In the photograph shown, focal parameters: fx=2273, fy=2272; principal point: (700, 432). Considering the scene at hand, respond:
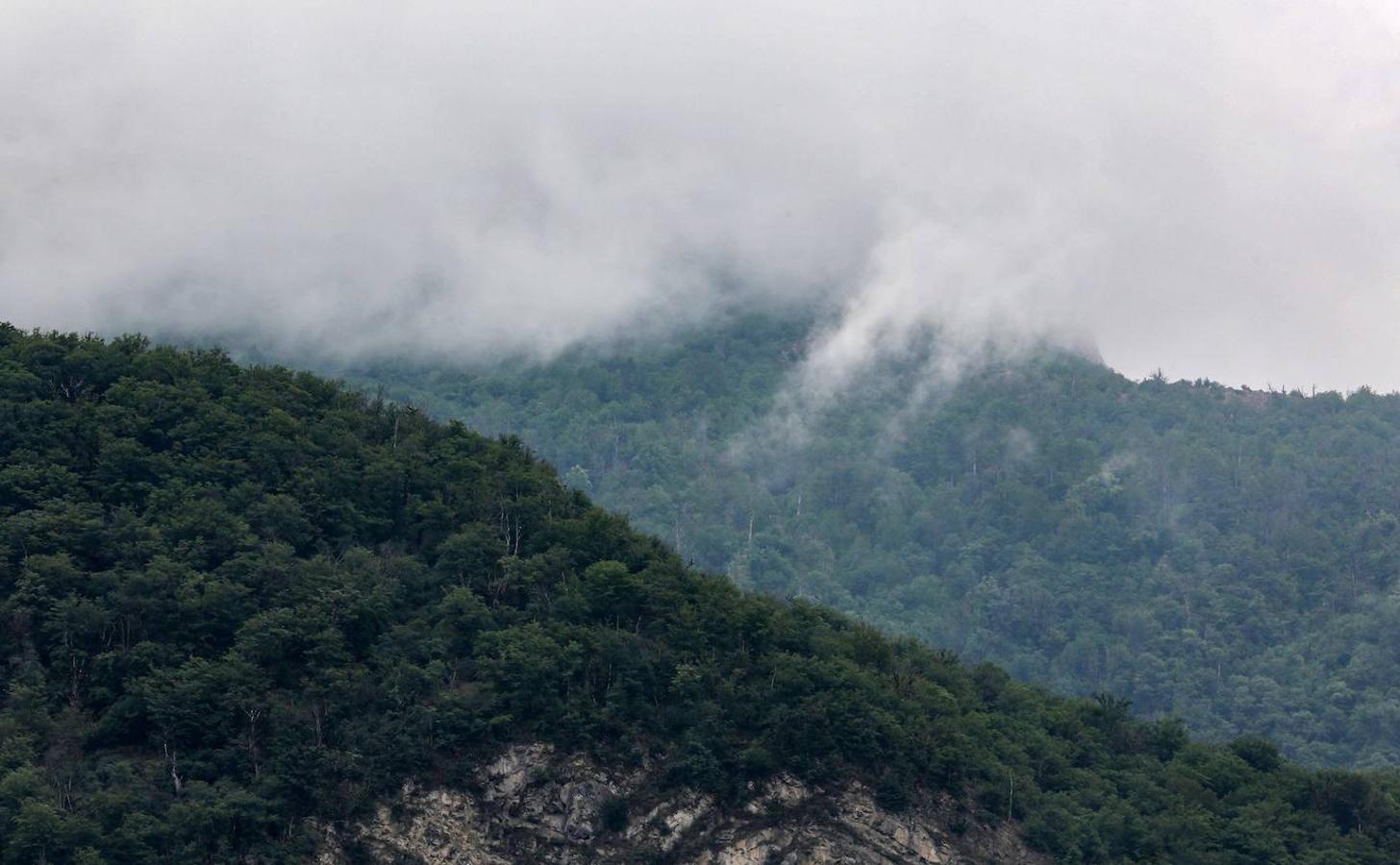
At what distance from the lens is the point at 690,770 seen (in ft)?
Answer: 251

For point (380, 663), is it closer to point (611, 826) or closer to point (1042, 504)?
point (611, 826)

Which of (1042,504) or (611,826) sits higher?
(1042,504)

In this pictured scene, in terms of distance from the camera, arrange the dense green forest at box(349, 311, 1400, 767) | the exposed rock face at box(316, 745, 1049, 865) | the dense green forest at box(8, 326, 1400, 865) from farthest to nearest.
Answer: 1. the dense green forest at box(349, 311, 1400, 767)
2. the exposed rock face at box(316, 745, 1049, 865)
3. the dense green forest at box(8, 326, 1400, 865)

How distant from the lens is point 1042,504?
6850 inches

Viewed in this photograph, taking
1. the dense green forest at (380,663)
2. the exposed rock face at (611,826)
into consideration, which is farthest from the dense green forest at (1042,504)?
the exposed rock face at (611,826)

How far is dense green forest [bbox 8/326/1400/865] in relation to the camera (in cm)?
7244

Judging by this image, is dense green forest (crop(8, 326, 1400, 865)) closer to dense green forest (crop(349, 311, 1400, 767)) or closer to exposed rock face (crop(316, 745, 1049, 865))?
exposed rock face (crop(316, 745, 1049, 865))

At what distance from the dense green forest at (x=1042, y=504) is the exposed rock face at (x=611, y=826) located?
68630mm

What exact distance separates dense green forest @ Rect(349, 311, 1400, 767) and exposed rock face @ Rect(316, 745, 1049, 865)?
68630 mm

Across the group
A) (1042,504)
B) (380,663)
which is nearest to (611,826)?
(380,663)

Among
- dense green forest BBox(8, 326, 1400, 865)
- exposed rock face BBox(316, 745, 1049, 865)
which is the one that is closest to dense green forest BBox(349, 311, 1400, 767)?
dense green forest BBox(8, 326, 1400, 865)

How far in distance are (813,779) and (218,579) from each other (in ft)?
70.8

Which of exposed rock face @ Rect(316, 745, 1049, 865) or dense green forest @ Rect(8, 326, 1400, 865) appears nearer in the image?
dense green forest @ Rect(8, 326, 1400, 865)

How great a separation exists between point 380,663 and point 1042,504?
103481 millimetres
